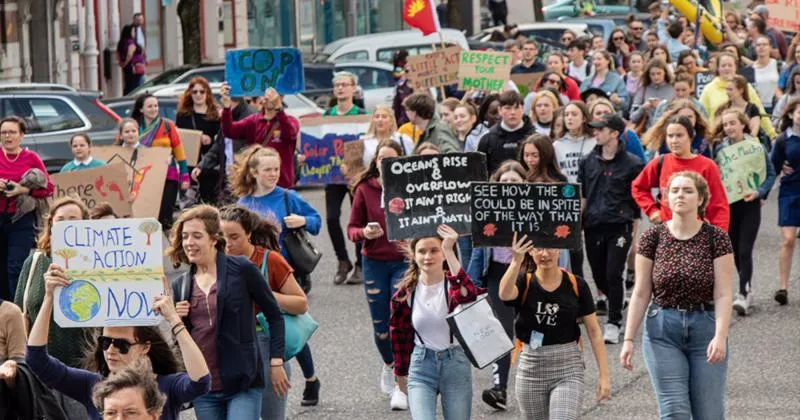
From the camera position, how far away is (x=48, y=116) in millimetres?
19703

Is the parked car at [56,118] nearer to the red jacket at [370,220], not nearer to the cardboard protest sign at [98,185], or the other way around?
the cardboard protest sign at [98,185]

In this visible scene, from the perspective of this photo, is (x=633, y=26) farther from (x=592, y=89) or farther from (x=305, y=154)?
(x=305, y=154)

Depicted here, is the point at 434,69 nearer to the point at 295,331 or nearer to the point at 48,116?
the point at 48,116

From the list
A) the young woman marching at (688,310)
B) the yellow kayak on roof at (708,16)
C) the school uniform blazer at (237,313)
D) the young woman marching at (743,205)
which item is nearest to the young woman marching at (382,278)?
the young woman marching at (688,310)

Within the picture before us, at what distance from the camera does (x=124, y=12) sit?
3741cm

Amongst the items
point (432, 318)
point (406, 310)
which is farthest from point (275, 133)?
point (432, 318)

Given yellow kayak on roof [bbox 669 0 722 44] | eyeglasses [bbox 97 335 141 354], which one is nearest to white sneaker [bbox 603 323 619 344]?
eyeglasses [bbox 97 335 141 354]

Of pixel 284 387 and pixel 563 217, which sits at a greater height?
pixel 563 217

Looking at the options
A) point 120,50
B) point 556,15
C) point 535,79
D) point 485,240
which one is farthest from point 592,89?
point 556,15

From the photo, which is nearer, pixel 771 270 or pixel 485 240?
pixel 485 240

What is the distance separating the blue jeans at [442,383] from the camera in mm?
8719

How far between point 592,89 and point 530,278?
1054 cm

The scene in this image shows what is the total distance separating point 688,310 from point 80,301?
9.03 feet

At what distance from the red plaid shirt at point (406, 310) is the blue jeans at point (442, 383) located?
22 cm
